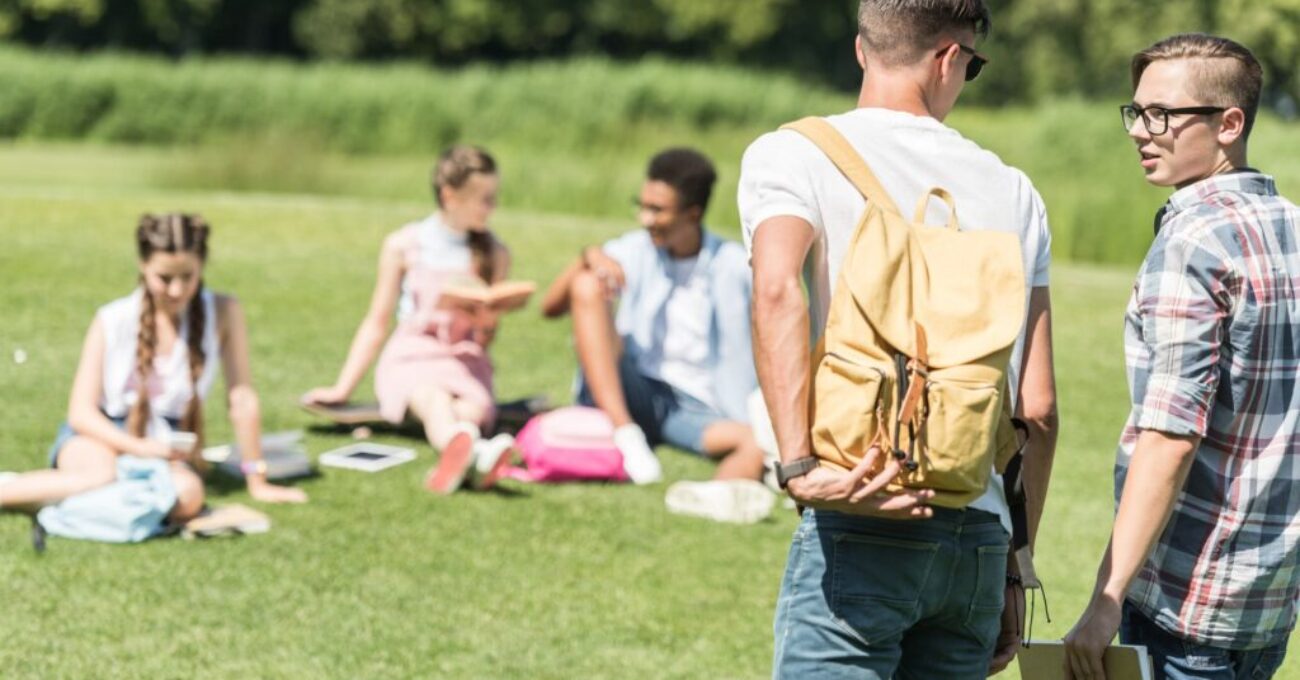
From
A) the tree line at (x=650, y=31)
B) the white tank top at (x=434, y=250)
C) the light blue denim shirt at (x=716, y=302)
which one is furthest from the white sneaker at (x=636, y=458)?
the tree line at (x=650, y=31)

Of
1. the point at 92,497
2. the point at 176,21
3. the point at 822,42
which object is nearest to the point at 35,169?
the point at 92,497

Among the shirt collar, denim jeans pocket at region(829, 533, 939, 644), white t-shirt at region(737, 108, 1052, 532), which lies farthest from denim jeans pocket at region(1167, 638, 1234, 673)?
the shirt collar

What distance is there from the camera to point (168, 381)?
630 centimetres

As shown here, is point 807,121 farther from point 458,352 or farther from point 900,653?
point 458,352

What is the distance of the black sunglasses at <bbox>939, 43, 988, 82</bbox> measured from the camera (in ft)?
9.01

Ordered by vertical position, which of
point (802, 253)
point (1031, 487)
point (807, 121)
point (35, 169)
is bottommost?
point (35, 169)

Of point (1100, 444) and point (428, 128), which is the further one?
point (428, 128)

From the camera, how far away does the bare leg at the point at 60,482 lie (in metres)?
5.93

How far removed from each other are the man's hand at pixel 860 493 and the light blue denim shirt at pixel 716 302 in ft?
16.2

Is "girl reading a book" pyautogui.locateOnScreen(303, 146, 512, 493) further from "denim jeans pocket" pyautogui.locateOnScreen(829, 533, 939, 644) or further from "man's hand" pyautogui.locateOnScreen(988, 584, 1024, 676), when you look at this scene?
"denim jeans pocket" pyautogui.locateOnScreen(829, 533, 939, 644)

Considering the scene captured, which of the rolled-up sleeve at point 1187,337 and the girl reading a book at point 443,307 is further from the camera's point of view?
the girl reading a book at point 443,307

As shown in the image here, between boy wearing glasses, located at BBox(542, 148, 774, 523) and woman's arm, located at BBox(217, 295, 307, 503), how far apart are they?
152cm

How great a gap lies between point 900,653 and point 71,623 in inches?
120

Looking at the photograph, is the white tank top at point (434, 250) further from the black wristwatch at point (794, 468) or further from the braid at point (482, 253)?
the black wristwatch at point (794, 468)
